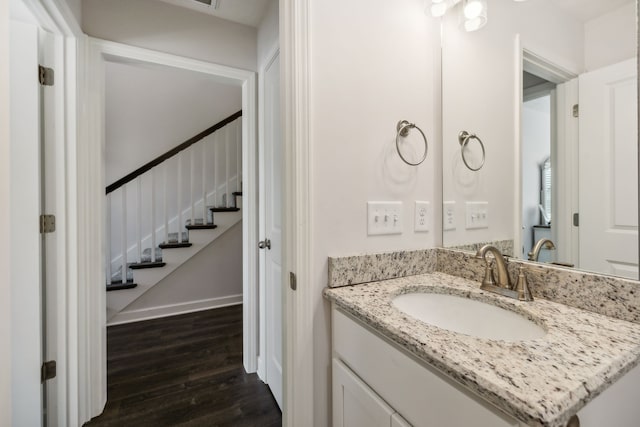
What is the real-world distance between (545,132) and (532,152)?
0.08m

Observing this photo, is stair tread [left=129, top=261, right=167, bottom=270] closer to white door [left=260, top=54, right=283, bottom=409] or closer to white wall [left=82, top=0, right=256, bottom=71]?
white door [left=260, top=54, right=283, bottom=409]

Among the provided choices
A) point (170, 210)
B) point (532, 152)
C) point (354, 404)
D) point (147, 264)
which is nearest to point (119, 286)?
point (147, 264)

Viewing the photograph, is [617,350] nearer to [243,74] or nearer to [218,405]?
[218,405]

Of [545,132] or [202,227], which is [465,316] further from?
[202,227]

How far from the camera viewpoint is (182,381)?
5.81 feet

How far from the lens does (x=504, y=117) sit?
42.0 inches

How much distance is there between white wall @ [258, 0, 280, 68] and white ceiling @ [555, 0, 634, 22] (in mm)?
1304

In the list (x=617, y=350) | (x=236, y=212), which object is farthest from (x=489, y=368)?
(x=236, y=212)

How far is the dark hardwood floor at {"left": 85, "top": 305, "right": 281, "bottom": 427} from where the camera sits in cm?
148

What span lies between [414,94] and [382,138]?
0.27m

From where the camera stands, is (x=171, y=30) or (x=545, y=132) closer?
(x=545, y=132)

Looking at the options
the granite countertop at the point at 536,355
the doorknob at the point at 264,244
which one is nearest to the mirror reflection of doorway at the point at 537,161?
the granite countertop at the point at 536,355

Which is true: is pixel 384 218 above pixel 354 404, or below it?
above

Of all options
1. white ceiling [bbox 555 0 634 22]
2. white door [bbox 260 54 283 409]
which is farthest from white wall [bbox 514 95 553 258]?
white door [bbox 260 54 283 409]
